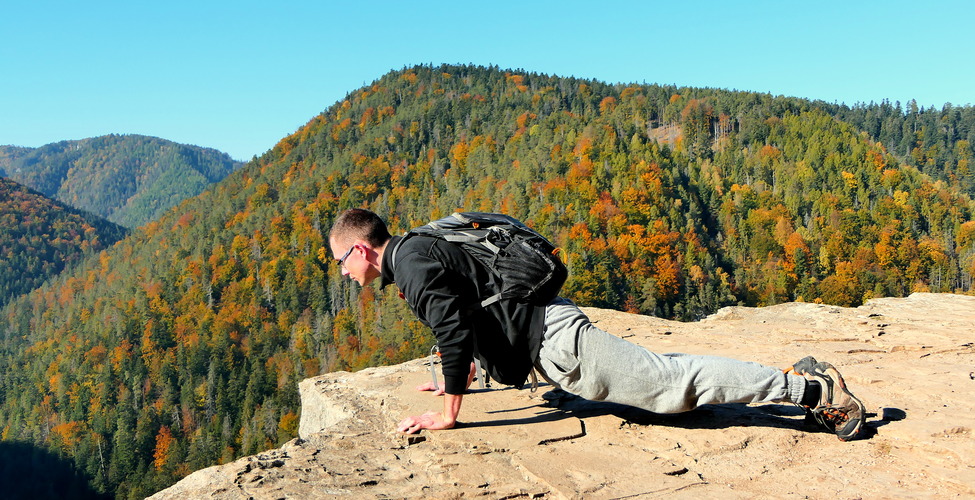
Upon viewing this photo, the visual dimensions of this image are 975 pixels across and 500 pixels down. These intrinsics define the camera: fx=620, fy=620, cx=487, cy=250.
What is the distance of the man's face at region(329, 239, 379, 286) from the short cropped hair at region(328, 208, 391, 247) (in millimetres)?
49

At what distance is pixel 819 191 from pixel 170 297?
397 feet

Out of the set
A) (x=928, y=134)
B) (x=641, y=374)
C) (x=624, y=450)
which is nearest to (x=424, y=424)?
(x=624, y=450)

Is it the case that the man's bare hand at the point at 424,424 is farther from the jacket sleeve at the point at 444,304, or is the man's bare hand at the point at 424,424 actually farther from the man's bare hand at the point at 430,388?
the man's bare hand at the point at 430,388

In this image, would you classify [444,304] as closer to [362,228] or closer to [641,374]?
[362,228]

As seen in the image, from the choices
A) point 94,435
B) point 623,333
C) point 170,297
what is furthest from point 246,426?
point 623,333

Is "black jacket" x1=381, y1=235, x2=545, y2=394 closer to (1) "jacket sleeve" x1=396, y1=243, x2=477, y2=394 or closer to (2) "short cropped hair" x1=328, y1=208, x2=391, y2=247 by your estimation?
(1) "jacket sleeve" x1=396, y1=243, x2=477, y2=394

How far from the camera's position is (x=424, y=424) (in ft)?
14.5

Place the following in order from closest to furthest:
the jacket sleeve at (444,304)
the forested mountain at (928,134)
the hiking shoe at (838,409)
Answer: the jacket sleeve at (444,304)
the hiking shoe at (838,409)
the forested mountain at (928,134)

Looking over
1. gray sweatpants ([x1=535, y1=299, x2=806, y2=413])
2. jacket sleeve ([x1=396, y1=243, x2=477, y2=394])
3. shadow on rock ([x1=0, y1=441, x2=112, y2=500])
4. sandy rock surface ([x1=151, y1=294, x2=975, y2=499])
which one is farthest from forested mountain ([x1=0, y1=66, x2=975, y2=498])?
jacket sleeve ([x1=396, y1=243, x2=477, y2=394])

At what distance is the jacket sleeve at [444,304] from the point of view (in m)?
4.00

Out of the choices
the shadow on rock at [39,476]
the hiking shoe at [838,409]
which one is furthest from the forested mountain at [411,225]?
the hiking shoe at [838,409]

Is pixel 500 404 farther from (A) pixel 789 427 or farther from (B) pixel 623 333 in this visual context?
(B) pixel 623 333

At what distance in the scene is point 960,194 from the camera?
119188 millimetres

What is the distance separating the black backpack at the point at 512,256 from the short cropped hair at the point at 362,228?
0.21m
